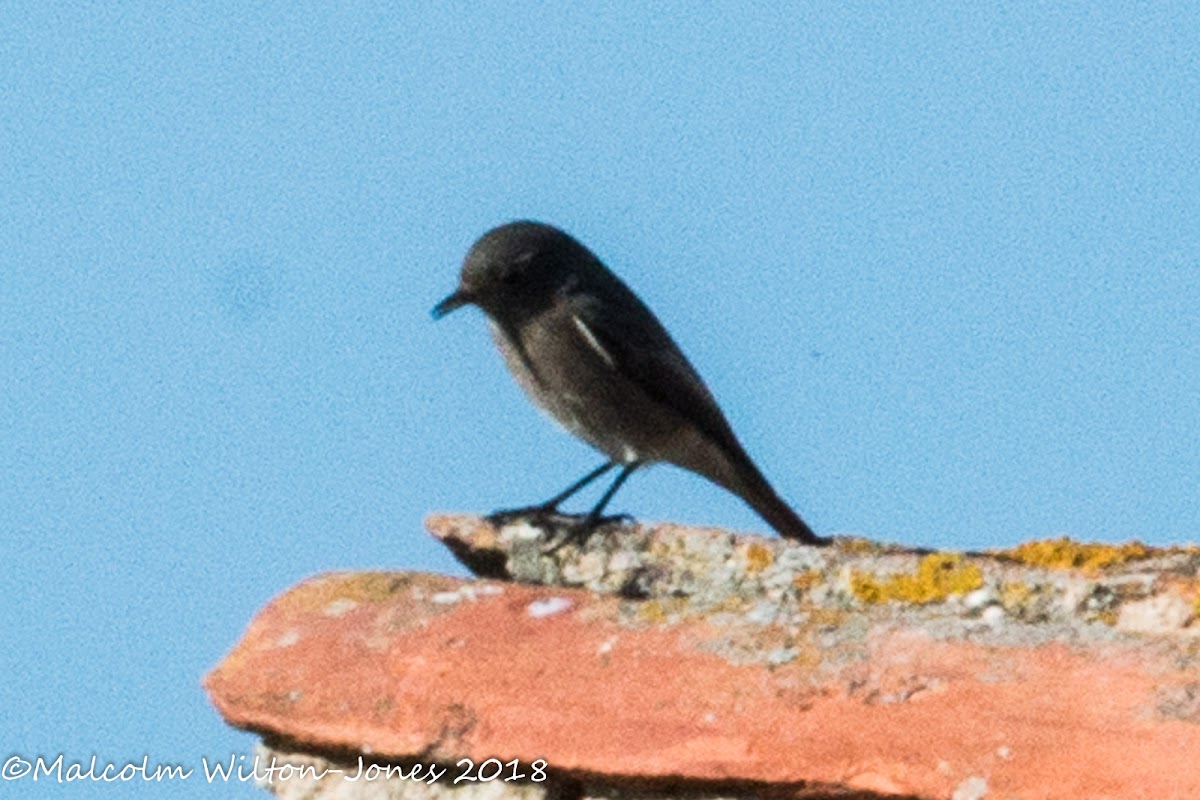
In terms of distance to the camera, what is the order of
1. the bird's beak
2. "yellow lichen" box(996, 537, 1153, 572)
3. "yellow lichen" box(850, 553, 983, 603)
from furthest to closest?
1. the bird's beak
2. "yellow lichen" box(996, 537, 1153, 572)
3. "yellow lichen" box(850, 553, 983, 603)

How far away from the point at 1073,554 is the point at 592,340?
359cm

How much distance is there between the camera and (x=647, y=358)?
23.1ft

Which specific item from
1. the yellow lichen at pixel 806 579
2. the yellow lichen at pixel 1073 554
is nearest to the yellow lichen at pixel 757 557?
the yellow lichen at pixel 806 579

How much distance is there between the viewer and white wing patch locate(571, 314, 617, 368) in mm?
7027

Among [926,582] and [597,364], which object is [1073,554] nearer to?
[926,582]

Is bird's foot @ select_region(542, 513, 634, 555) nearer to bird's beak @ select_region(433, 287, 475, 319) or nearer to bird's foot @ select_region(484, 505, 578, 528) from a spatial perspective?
bird's foot @ select_region(484, 505, 578, 528)

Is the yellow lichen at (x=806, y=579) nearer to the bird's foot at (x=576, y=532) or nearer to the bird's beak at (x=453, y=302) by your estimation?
the bird's foot at (x=576, y=532)

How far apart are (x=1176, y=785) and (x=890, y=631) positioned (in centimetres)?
54

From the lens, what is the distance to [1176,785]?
8.50ft

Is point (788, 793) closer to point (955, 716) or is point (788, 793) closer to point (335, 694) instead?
point (955, 716)

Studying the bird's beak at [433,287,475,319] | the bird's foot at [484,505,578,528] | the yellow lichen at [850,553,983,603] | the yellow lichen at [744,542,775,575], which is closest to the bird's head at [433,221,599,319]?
the bird's beak at [433,287,475,319]

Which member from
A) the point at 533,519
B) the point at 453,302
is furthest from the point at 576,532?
the point at 453,302

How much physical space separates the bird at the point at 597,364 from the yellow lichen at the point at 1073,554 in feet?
11.0

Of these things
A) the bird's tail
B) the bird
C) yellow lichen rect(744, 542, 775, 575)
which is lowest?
the bird's tail
